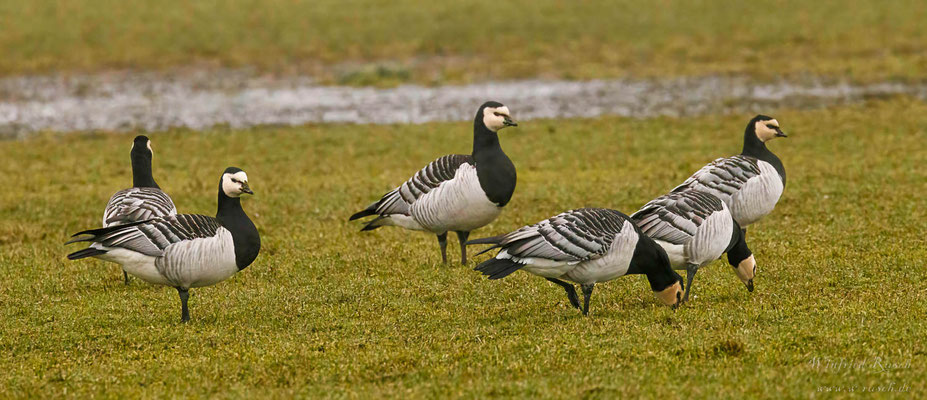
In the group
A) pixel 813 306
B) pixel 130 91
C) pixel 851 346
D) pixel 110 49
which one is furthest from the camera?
pixel 110 49

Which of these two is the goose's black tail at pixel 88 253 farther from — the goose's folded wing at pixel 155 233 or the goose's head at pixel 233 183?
the goose's head at pixel 233 183

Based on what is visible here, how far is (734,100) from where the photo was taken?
31.9m

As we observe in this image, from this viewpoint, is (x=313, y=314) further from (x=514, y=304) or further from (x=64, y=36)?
(x=64, y=36)

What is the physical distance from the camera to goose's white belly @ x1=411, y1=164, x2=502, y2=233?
14.3 meters

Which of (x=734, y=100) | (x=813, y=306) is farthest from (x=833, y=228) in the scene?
(x=734, y=100)

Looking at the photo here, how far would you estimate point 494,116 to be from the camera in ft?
47.9

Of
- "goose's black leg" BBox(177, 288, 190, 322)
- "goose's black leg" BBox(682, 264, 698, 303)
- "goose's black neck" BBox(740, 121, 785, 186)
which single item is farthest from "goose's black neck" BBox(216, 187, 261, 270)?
"goose's black neck" BBox(740, 121, 785, 186)

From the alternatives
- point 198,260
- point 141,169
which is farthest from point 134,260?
point 141,169

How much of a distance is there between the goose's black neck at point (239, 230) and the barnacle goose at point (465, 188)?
3.34 meters

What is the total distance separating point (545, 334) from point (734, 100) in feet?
74.6

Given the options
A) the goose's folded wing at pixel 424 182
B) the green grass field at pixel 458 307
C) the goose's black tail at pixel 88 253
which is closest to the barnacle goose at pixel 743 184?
the green grass field at pixel 458 307

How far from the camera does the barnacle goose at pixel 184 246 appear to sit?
11.4 metres

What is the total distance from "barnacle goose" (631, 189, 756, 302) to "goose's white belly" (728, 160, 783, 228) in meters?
1.62

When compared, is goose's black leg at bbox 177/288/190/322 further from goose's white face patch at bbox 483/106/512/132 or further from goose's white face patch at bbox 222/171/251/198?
goose's white face patch at bbox 483/106/512/132
